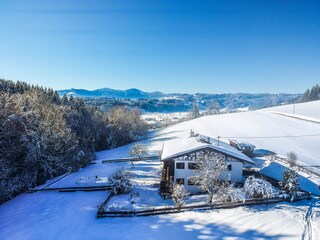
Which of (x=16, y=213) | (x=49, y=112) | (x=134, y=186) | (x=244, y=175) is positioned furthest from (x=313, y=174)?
(x=49, y=112)

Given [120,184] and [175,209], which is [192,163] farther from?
[120,184]

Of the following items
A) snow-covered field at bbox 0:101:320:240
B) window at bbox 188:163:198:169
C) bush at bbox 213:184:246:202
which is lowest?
snow-covered field at bbox 0:101:320:240

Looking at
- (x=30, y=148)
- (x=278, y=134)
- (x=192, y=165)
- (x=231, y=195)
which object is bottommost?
(x=231, y=195)

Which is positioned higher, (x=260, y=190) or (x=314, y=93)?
(x=314, y=93)

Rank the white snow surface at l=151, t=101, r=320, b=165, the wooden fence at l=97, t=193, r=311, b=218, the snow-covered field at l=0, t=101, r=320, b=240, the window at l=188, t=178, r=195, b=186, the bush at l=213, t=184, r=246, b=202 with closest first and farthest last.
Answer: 1. the snow-covered field at l=0, t=101, r=320, b=240
2. the wooden fence at l=97, t=193, r=311, b=218
3. the bush at l=213, t=184, r=246, b=202
4. the window at l=188, t=178, r=195, b=186
5. the white snow surface at l=151, t=101, r=320, b=165

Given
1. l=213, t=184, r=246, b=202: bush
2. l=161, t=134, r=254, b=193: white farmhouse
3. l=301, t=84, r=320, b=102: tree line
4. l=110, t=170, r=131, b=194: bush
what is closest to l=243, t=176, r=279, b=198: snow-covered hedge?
l=213, t=184, r=246, b=202: bush

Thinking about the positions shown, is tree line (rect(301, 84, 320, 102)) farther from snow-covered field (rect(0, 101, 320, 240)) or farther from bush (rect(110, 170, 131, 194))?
bush (rect(110, 170, 131, 194))

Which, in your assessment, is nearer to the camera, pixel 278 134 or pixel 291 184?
pixel 291 184

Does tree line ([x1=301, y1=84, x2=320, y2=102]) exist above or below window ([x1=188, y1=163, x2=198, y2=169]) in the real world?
above

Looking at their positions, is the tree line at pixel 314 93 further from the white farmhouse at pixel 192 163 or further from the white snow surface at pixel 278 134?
the white farmhouse at pixel 192 163

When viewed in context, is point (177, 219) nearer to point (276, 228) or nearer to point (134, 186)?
point (276, 228)

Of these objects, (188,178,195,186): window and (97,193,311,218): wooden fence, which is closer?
(97,193,311,218): wooden fence

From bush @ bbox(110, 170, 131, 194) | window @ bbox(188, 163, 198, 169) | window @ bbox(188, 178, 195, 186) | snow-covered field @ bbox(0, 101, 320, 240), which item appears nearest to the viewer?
snow-covered field @ bbox(0, 101, 320, 240)

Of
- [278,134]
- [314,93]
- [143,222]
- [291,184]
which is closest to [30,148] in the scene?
[143,222]
